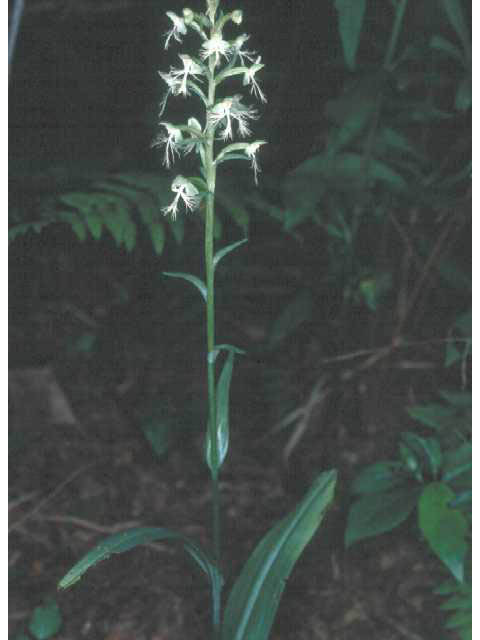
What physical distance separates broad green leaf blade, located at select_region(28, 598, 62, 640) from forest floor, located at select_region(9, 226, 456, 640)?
1.8 inches

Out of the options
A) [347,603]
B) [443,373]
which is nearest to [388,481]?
[347,603]

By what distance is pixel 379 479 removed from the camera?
2572 millimetres

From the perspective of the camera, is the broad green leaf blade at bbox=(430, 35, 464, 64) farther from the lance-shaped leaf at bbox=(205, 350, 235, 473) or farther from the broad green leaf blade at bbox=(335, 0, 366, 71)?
the lance-shaped leaf at bbox=(205, 350, 235, 473)

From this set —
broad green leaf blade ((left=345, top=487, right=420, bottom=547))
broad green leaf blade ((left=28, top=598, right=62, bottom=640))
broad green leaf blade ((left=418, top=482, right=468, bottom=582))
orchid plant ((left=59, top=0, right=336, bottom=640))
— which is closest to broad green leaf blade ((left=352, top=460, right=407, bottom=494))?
broad green leaf blade ((left=345, top=487, right=420, bottom=547))

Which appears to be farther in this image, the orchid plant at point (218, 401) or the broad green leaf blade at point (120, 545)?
the orchid plant at point (218, 401)

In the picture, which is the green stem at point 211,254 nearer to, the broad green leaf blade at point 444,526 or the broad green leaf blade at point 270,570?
the broad green leaf blade at point 270,570

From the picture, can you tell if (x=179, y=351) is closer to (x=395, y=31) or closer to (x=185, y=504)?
(x=185, y=504)

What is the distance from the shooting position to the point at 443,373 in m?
3.53

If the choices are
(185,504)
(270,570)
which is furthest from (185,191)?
(185,504)

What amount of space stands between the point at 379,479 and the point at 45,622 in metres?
1.28

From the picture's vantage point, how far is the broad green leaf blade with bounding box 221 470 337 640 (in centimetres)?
207

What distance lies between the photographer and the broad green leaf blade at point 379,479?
254cm

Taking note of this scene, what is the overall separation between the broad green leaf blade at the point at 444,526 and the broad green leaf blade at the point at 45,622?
131 centimetres

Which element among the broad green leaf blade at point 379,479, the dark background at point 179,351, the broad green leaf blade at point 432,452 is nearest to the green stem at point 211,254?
the broad green leaf blade at point 379,479
